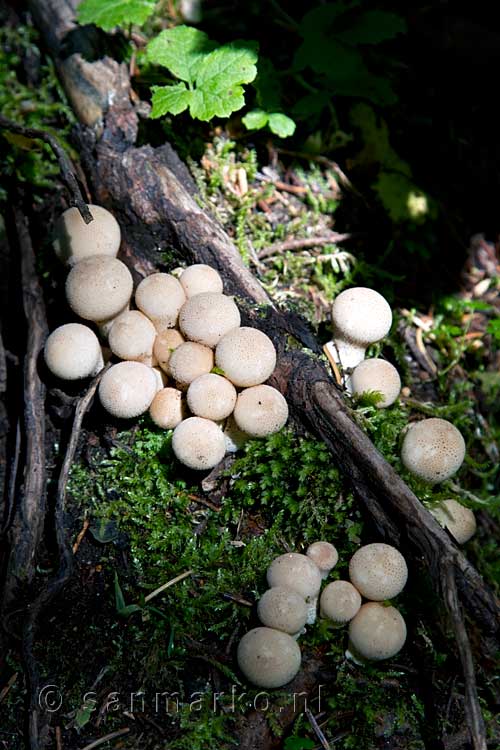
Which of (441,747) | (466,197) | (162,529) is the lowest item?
(441,747)

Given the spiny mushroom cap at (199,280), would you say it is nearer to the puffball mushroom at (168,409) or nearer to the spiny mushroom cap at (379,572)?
the puffball mushroom at (168,409)

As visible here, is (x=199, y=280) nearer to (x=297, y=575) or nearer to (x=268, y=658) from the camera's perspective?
(x=297, y=575)

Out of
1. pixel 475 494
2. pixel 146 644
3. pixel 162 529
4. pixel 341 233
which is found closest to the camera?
pixel 146 644

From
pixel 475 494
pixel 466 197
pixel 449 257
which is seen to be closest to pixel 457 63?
pixel 466 197

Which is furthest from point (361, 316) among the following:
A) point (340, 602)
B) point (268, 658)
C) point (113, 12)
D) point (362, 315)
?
point (113, 12)

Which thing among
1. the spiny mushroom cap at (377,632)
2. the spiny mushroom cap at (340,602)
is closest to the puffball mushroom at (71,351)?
the spiny mushroom cap at (340,602)

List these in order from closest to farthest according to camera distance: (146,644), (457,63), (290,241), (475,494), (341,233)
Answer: (146,644)
(475,494)
(290,241)
(341,233)
(457,63)

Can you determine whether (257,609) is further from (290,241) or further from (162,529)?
(290,241)
